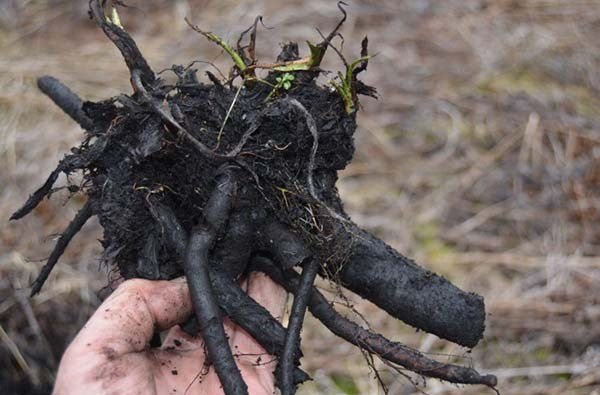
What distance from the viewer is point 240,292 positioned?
58.9 inches

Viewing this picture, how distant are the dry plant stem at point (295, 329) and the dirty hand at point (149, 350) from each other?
8 cm

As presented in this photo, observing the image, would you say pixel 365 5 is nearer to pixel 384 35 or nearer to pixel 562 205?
pixel 384 35

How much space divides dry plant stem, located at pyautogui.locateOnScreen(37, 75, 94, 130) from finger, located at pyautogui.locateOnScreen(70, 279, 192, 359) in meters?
0.50

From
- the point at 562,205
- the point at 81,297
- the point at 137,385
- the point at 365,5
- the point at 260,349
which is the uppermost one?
the point at 365,5

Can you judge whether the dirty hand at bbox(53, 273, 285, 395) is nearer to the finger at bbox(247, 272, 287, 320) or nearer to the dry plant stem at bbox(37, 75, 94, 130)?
the finger at bbox(247, 272, 287, 320)

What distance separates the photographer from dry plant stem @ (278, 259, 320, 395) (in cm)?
138

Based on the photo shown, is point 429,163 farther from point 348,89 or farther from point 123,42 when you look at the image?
point 123,42

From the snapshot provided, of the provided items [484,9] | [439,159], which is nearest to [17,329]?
[439,159]

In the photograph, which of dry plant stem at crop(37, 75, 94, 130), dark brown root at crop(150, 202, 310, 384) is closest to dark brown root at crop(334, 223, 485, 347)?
dark brown root at crop(150, 202, 310, 384)

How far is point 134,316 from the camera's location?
1409mm

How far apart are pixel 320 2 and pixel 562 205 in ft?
7.59

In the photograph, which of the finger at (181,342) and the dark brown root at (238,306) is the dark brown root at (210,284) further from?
the finger at (181,342)

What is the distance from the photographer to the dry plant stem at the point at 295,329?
1379mm

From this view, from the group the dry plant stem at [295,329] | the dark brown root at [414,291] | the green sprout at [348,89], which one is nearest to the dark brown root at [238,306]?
the dry plant stem at [295,329]
